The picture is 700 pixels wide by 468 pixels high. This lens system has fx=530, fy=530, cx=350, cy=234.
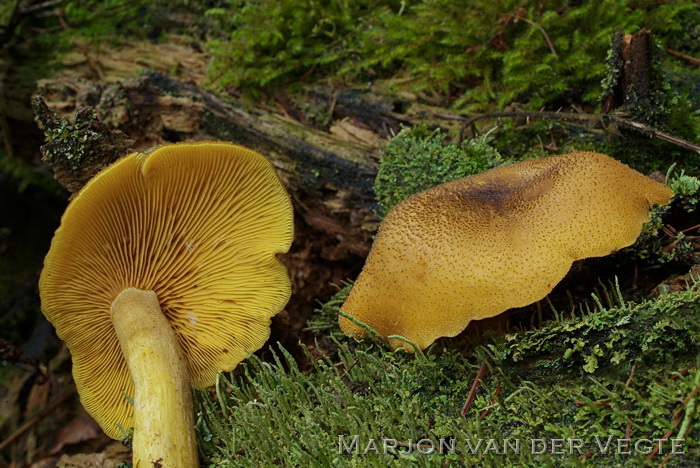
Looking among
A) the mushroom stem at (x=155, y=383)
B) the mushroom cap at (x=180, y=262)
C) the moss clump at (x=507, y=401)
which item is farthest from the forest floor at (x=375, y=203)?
the mushroom cap at (x=180, y=262)

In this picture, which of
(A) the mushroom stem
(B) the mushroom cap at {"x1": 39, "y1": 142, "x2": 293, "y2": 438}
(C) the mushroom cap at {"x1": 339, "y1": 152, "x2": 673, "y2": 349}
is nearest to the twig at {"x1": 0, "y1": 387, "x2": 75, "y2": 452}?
(B) the mushroom cap at {"x1": 39, "y1": 142, "x2": 293, "y2": 438}

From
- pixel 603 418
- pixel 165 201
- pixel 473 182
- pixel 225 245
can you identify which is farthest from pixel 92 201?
pixel 603 418

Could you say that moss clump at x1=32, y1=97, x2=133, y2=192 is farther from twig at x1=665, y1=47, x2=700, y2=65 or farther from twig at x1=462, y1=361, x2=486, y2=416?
twig at x1=665, y1=47, x2=700, y2=65

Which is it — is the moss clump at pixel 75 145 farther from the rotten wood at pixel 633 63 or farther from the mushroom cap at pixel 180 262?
the rotten wood at pixel 633 63

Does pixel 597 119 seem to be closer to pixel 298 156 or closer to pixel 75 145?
pixel 298 156

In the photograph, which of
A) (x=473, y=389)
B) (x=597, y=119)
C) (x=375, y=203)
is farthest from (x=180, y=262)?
(x=597, y=119)

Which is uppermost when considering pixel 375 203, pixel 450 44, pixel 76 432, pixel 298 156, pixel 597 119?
pixel 450 44
